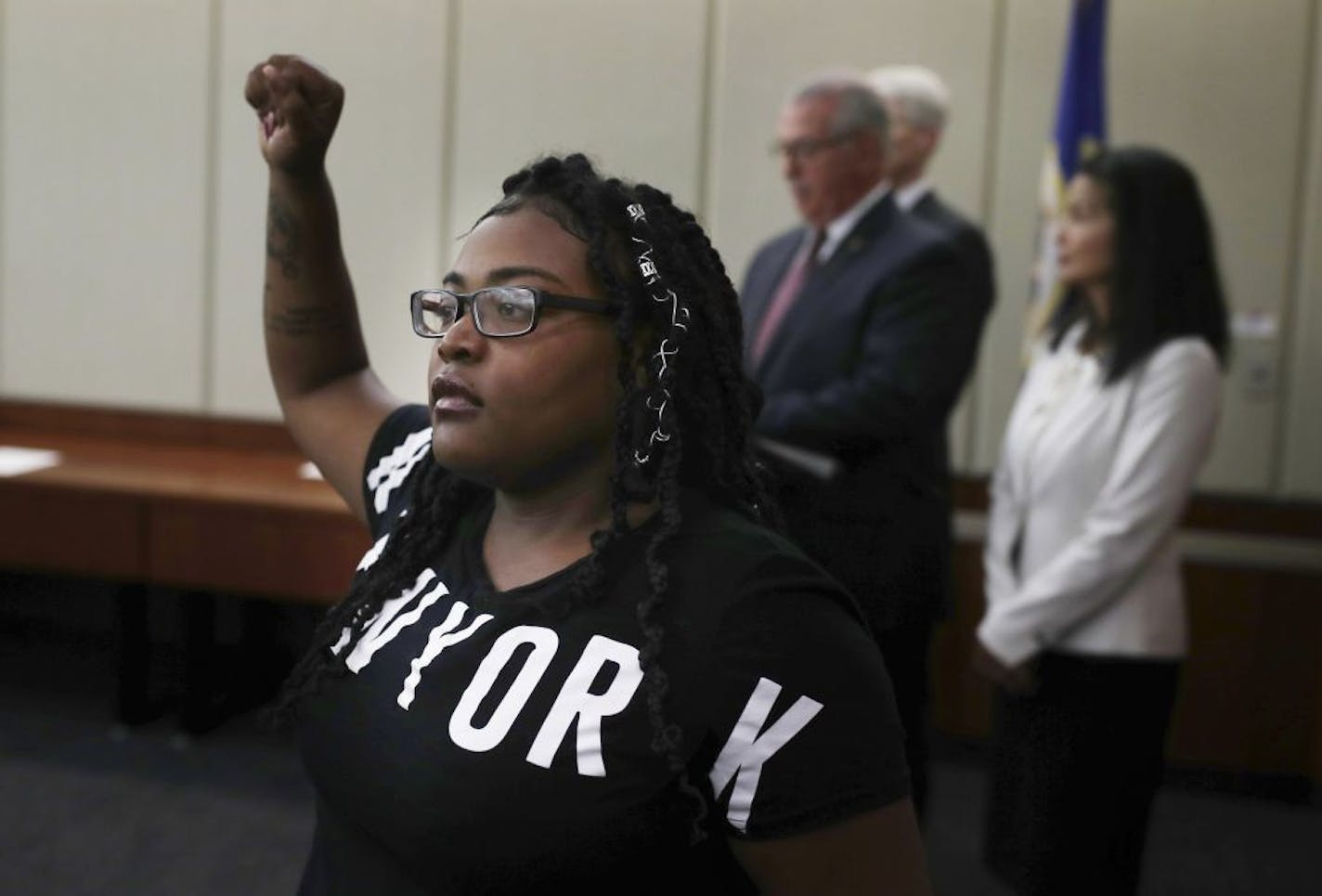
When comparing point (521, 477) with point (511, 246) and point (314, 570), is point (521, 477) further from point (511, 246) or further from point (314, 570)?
point (314, 570)

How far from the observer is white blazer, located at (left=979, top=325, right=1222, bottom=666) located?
210 centimetres

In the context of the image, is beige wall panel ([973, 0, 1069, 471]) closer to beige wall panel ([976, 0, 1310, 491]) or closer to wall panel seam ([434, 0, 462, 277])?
beige wall panel ([976, 0, 1310, 491])

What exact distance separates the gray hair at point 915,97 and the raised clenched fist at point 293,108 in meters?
2.23

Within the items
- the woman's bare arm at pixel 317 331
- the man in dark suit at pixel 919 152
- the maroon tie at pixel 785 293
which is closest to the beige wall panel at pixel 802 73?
the man in dark suit at pixel 919 152

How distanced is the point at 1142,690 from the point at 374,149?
3193 millimetres

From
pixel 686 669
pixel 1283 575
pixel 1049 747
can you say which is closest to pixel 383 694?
pixel 686 669

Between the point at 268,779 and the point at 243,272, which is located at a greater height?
the point at 243,272

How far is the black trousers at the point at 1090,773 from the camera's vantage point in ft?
6.79

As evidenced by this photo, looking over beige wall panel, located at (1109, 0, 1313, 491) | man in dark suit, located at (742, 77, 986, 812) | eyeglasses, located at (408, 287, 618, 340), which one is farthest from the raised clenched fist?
beige wall panel, located at (1109, 0, 1313, 491)

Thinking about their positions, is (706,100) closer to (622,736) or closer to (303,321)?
(303,321)

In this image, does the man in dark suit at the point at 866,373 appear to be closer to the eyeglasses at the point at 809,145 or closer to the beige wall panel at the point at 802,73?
the eyeglasses at the point at 809,145

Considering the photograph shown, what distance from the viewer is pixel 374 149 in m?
4.52

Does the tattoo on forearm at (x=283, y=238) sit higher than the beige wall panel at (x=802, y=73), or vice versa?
the beige wall panel at (x=802, y=73)

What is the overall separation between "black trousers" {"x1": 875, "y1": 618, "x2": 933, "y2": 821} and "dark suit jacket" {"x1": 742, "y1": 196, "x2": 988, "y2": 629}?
31mm
